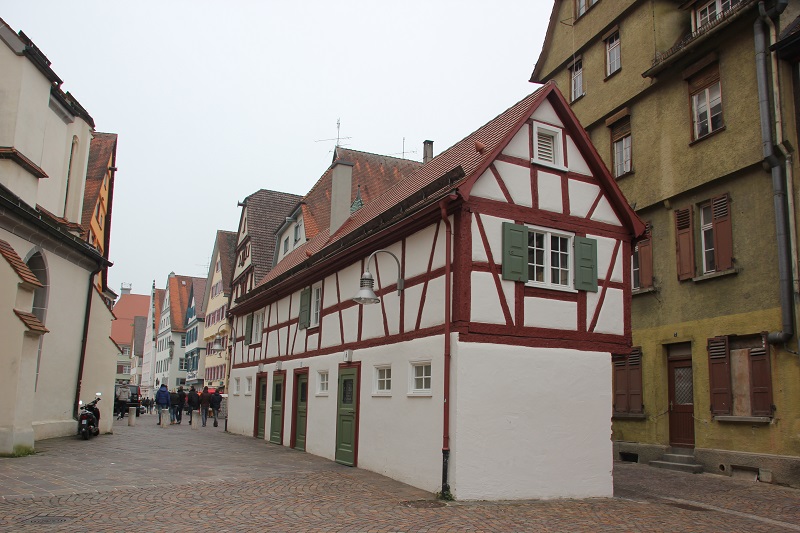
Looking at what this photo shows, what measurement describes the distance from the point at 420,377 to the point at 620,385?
8.51m

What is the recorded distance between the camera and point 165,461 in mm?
15516

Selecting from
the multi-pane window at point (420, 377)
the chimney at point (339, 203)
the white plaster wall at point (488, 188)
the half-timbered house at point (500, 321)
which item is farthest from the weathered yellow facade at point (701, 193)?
the chimney at point (339, 203)

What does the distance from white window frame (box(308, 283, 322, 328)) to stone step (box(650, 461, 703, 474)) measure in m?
9.36

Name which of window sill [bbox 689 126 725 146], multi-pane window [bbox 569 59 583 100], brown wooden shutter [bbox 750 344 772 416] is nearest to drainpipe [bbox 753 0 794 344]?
brown wooden shutter [bbox 750 344 772 416]

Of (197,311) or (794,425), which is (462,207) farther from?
(197,311)

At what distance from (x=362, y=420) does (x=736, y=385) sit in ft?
27.1

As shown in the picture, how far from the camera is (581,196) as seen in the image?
14.2 metres

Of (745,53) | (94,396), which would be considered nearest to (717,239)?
(745,53)

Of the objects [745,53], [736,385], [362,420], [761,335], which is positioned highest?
[745,53]

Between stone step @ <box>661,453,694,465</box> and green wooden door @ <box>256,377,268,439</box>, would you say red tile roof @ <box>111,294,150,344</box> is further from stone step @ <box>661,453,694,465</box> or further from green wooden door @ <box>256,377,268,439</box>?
stone step @ <box>661,453,694,465</box>

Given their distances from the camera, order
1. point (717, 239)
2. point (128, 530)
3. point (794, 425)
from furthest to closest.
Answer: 1. point (717, 239)
2. point (794, 425)
3. point (128, 530)

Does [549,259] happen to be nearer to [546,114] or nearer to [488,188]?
[488,188]

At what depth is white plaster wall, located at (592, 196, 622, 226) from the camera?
46.7ft

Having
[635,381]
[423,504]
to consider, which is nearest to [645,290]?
[635,381]
